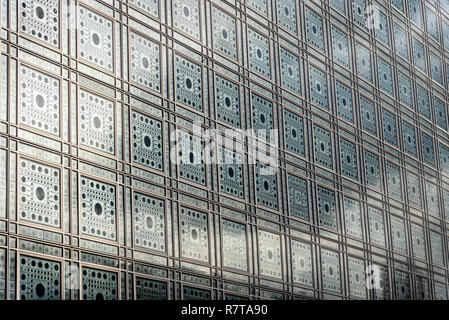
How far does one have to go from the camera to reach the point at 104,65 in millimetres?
19562

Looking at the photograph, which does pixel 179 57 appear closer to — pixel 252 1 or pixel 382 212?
pixel 252 1

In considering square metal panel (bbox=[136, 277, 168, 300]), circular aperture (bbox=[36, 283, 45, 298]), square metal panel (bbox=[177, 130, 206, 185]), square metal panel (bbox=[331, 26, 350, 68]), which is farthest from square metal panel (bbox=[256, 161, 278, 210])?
circular aperture (bbox=[36, 283, 45, 298])

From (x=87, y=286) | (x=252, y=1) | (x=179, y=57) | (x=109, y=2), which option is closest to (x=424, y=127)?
(x=252, y=1)

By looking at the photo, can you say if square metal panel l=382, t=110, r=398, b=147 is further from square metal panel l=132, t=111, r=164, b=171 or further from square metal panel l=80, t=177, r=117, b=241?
square metal panel l=80, t=177, r=117, b=241

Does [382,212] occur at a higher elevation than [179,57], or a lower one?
lower

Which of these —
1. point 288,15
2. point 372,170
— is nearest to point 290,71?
point 288,15

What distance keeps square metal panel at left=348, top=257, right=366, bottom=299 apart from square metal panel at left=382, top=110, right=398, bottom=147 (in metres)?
4.28

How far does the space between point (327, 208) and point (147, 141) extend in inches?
257

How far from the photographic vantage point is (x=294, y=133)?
24.4 meters

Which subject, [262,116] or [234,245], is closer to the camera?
[234,245]

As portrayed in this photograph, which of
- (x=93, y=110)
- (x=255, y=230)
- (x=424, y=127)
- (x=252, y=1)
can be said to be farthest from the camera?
(x=424, y=127)

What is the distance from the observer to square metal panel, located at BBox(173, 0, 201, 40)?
21.7 m

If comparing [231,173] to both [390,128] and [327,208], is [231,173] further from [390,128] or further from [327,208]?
[390,128]
